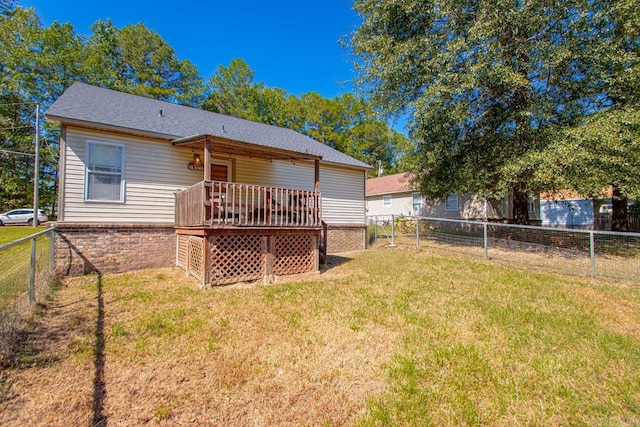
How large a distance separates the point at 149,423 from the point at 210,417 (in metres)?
0.46

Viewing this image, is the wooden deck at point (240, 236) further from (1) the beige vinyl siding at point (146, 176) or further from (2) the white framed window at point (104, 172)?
(2) the white framed window at point (104, 172)

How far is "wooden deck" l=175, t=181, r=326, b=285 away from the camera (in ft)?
19.5

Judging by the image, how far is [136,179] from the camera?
7551 millimetres

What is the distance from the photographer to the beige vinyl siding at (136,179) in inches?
269

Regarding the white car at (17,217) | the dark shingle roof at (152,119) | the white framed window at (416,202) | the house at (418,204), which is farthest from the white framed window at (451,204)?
the white car at (17,217)

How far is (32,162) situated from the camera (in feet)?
71.9

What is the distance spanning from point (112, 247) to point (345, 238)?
298 inches

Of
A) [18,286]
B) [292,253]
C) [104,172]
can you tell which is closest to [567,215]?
[292,253]

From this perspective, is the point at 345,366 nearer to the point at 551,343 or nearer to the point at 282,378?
the point at 282,378

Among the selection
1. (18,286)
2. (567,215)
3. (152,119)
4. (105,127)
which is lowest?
(18,286)

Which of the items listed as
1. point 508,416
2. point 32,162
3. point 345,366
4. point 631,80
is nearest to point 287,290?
point 345,366

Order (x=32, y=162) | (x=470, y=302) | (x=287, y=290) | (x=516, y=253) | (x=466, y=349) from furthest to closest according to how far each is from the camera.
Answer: (x=32, y=162)
(x=516, y=253)
(x=287, y=290)
(x=470, y=302)
(x=466, y=349)

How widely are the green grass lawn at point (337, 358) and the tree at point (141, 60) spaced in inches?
991

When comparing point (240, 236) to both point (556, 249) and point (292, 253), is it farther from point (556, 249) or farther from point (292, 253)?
point (556, 249)
